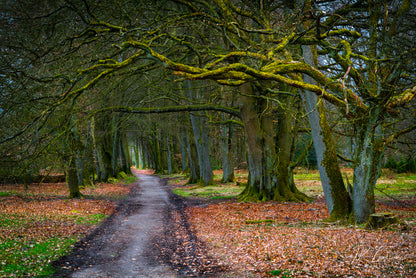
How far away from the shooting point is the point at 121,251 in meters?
8.35

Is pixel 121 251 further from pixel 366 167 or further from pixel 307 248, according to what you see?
pixel 366 167

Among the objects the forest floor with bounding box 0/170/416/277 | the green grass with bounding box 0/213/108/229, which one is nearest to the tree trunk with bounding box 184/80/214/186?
the forest floor with bounding box 0/170/416/277

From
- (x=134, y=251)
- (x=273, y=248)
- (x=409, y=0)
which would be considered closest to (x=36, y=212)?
(x=134, y=251)

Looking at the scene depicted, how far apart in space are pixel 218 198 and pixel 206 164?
773 cm

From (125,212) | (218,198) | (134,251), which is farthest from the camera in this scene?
(218,198)

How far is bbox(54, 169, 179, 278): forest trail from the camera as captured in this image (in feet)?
22.1

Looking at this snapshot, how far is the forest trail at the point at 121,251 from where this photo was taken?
22.1ft

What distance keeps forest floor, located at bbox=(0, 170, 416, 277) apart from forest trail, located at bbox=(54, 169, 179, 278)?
22 millimetres

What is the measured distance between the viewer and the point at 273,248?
25.0ft

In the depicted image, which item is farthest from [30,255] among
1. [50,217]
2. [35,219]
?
[50,217]

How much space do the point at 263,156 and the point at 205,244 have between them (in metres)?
7.87

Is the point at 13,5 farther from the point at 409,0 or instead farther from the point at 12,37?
the point at 409,0

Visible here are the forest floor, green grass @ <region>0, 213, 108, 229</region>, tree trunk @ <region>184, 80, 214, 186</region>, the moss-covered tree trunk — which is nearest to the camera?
the forest floor

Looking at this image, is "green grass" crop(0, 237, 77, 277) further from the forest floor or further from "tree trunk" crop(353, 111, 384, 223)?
"tree trunk" crop(353, 111, 384, 223)
